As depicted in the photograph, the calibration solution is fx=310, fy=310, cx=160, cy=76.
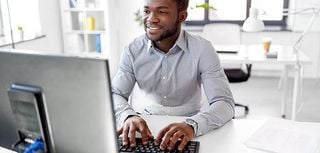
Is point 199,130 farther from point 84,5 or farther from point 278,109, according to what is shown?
point 84,5

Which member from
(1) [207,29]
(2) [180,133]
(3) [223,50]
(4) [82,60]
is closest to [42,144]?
(4) [82,60]

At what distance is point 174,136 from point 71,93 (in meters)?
0.46

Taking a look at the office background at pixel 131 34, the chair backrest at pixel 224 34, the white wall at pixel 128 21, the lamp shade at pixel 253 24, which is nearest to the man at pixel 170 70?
the lamp shade at pixel 253 24

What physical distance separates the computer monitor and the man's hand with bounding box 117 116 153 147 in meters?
0.35

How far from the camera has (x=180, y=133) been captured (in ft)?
3.31

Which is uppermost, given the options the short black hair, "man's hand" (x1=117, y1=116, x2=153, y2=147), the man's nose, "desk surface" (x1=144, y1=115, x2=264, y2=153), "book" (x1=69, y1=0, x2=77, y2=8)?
"book" (x1=69, y1=0, x2=77, y2=8)

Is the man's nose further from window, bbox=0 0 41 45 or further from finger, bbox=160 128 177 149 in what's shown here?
window, bbox=0 0 41 45

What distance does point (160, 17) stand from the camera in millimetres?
1331

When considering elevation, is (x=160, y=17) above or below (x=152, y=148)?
above

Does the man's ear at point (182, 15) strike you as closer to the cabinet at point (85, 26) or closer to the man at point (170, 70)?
the man at point (170, 70)

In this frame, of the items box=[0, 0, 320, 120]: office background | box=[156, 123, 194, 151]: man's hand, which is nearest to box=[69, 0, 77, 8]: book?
box=[0, 0, 320, 120]: office background

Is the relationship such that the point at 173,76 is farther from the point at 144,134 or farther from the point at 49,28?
the point at 49,28

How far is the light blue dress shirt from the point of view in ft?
4.51

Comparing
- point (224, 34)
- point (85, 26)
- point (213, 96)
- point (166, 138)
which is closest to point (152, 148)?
point (166, 138)
